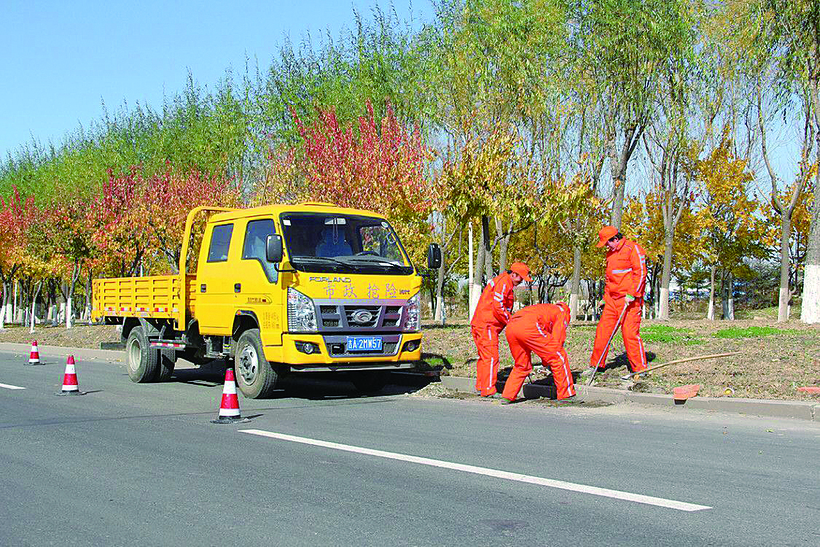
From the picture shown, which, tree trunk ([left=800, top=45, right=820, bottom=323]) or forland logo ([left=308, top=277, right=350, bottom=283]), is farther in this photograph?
tree trunk ([left=800, top=45, right=820, bottom=323])

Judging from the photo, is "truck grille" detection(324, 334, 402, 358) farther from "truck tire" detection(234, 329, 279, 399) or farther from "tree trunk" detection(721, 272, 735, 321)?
"tree trunk" detection(721, 272, 735, 321)

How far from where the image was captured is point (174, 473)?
277 inches

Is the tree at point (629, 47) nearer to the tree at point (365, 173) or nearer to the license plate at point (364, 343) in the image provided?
the tree at point (365, 173)

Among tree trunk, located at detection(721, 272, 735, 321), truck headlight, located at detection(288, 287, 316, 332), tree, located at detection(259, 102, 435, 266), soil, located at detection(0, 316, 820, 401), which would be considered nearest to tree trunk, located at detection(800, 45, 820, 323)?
soil, located at detection(0, 316, 820, 401)

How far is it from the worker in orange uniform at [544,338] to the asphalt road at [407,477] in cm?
49

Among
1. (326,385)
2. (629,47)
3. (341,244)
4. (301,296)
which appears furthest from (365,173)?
(301,296)

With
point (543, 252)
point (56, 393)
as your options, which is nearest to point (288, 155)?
point (56, 393)

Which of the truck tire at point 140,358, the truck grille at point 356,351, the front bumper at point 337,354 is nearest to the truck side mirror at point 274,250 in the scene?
the front bumper at point 337,354

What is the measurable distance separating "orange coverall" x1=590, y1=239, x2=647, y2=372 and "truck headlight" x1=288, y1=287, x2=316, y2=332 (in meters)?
4.04

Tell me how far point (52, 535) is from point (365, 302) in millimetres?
7096

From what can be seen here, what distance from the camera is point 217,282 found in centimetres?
1320

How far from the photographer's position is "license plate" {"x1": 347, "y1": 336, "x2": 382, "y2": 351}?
1202cm

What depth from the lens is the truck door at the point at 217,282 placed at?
12.9 metres

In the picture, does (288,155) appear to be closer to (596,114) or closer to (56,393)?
(596,114)
